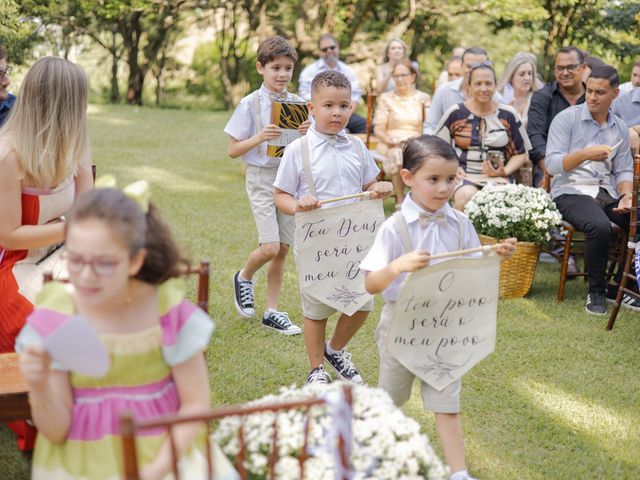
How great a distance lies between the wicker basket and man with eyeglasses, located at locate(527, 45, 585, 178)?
1.31 meters

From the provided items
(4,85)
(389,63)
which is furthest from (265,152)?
(389,63)

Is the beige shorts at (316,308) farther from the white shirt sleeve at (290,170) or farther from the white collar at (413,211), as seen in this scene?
the white collar at (413,211)

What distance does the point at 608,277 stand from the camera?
6551mm

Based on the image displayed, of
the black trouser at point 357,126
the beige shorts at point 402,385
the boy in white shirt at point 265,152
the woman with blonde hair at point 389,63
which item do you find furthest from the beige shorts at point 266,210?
the black trouser at point 357,126

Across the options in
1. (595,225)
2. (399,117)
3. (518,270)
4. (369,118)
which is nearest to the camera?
(595,225)

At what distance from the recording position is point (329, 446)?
7.73 ft

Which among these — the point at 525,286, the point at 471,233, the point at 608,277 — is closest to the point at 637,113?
the point at 608,277

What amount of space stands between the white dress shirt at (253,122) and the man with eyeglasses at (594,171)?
2.32 meters

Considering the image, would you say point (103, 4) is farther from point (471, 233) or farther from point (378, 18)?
point (471, 233)

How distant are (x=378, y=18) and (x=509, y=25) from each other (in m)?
7.69

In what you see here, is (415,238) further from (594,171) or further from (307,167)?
(594,171)

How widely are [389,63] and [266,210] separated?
6.07 metres

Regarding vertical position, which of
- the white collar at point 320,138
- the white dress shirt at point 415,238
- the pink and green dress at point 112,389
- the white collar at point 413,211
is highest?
the white collar at point 320,138

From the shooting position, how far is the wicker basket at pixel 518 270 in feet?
19.8
